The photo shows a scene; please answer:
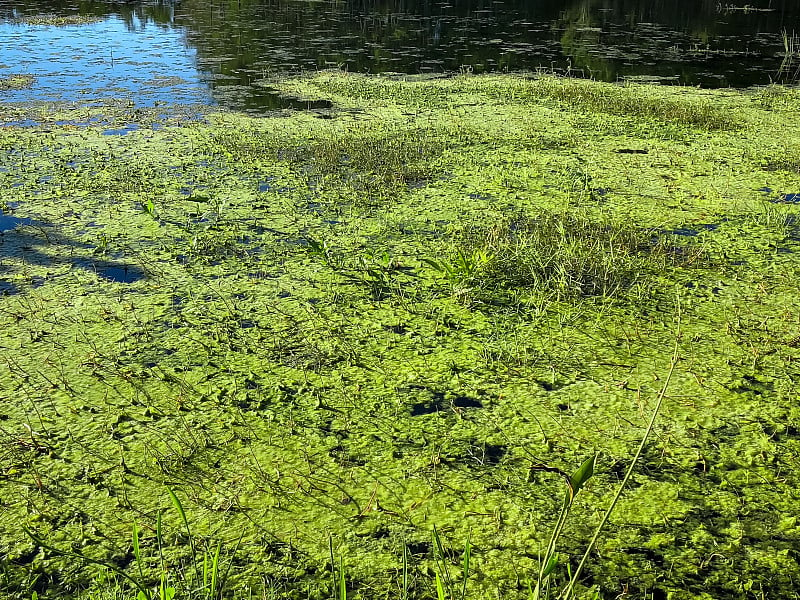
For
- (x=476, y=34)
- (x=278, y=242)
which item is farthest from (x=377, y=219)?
(x=476, y=34)

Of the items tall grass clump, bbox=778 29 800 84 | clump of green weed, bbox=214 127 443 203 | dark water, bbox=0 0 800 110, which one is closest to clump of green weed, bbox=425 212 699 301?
clump of green weed, bbox=214 127 443 203

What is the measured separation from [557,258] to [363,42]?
8778 mm

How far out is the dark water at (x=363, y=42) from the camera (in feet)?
27.2

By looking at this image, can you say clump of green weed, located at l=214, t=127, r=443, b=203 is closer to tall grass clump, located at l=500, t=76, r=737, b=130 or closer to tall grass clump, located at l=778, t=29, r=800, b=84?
tall grass clump, located at l=500, t=76, r=737, b=130

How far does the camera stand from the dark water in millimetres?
8289

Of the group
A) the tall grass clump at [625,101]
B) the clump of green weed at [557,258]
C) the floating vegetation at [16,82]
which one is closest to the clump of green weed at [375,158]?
the clump of green weed at [557,258]

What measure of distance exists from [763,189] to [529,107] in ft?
9.37

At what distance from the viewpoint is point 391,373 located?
2.67 m

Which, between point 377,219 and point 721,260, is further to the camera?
point 377,219

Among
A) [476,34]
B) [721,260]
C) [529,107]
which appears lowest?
[721,260]

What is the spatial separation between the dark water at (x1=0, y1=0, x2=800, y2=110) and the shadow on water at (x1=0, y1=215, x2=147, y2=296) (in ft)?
11.4

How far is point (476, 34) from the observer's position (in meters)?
12.1

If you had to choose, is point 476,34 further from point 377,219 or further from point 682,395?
point 682,395

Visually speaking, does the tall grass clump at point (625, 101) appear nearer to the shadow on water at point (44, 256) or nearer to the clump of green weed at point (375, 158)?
the clump of green weed at point (375, 158)
